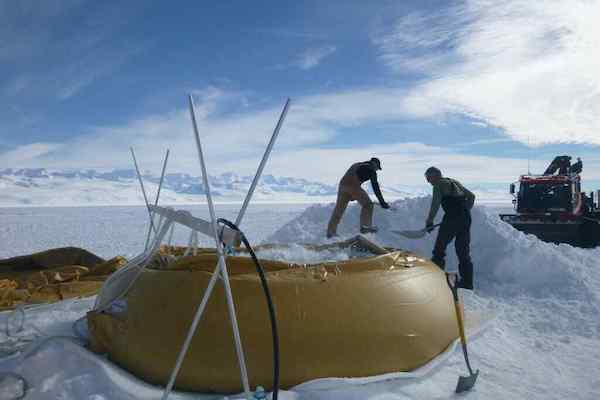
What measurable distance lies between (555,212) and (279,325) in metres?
10.5

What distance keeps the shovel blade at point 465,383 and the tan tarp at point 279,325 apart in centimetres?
30

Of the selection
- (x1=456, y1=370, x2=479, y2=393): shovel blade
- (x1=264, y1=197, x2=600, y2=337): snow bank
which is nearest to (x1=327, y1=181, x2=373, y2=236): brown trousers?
(x1=264, y1=197, x2=600, y2=337): snow bank

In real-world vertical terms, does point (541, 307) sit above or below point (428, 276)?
below

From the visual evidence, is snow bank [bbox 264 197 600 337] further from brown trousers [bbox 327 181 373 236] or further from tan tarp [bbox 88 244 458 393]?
tan tarp [bbox 88 244 458 393]

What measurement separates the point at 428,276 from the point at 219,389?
1764mm

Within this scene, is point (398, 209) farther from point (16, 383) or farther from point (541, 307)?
point (16, 383)

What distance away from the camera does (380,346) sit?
2.83 meters

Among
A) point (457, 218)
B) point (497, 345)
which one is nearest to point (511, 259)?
point (457, 218)

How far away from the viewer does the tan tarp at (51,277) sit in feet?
14.8

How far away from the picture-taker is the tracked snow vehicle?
10.5 metres

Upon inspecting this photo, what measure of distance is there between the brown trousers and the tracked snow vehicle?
549 cm

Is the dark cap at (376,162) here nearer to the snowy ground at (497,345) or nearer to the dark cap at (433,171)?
the dark cap at (433,171)

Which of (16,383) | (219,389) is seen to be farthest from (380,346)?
(16,383)

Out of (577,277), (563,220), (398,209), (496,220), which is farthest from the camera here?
(563,220)
